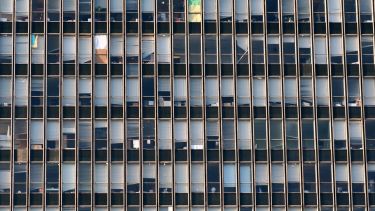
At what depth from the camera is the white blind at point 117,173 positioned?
105 meters

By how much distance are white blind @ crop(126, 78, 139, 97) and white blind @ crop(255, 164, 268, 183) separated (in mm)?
10314

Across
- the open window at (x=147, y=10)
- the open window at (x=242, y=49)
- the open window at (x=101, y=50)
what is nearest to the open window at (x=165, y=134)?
the open window at (x=101, y=50)

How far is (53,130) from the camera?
106m

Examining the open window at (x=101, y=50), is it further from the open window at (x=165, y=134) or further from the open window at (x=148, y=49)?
the open window at (x=165, y=134)

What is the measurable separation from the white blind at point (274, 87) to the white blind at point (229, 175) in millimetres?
6101

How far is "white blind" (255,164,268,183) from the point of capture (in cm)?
10544

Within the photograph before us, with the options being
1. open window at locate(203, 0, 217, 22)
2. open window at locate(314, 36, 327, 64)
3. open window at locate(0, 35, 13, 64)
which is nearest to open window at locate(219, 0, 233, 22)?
open window at locate(203, 0, 217, 22)

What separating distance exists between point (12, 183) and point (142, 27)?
48.7 feet

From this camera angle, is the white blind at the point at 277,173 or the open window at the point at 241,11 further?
the open window at the point at 241,11

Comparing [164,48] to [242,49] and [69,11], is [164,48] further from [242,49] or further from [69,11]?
[69,11]

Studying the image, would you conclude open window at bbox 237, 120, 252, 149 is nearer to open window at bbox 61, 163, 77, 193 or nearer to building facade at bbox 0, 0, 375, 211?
building facade at bbox 0, 0, 375, 211

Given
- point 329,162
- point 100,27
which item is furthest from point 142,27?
point 329,162

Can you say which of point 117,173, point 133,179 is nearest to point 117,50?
point 117,173

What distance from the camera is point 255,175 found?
105375mm
